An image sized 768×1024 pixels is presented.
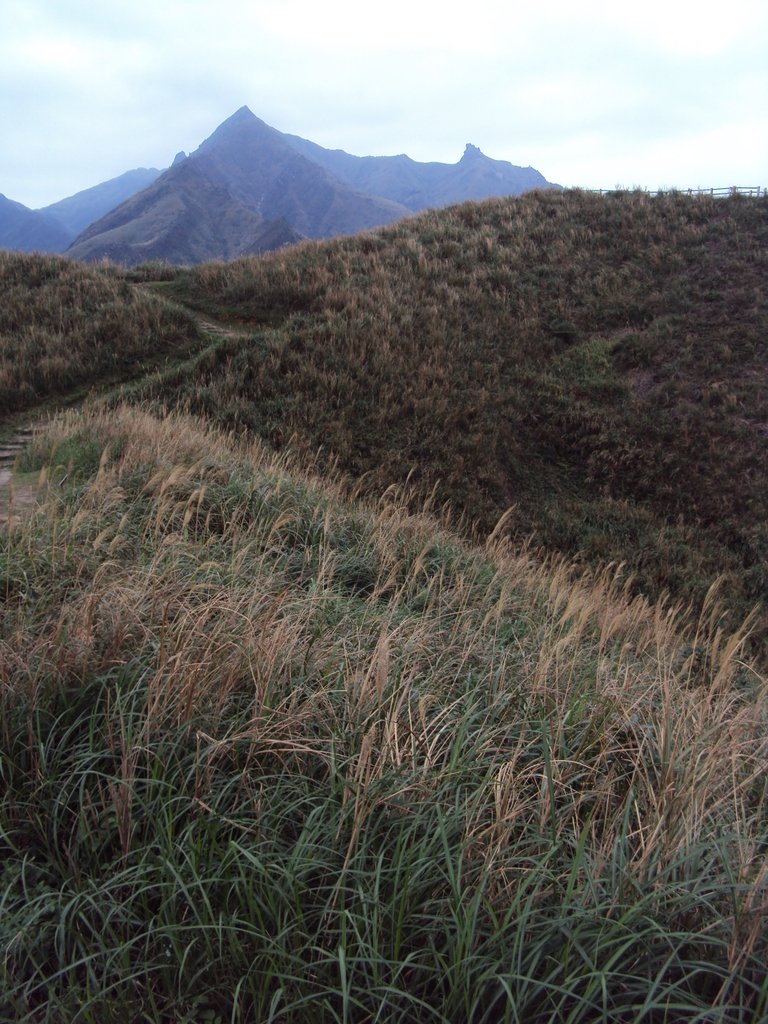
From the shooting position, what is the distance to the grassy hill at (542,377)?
1145 cm

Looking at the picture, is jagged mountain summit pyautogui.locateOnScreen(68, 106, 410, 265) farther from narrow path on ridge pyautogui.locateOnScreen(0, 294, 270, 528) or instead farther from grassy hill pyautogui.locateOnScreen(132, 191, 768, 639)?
narrow path on ridge pyautogui.locateOnScreen(0, 294, 270, 528)

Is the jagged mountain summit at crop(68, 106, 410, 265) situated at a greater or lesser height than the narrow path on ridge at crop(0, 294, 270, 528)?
greater

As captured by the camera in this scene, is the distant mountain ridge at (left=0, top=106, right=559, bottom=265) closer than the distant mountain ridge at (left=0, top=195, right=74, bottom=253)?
Yes

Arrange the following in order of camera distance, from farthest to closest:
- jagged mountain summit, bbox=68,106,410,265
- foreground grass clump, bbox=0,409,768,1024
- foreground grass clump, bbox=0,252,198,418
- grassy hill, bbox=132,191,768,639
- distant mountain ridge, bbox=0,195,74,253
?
1. distant mountain ridge, bbox=0,195,74,253
2. jagged mountain summit, bbox=68,106,410,265
3. foreground grass clump, bbox=0,252,198,418
4. grassy hill, bbox=132,191,768,639
5. foreground grass clump, bbox=0,409,768,1024

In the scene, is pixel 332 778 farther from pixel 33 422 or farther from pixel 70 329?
pixel 70 329

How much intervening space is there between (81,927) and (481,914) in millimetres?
1108

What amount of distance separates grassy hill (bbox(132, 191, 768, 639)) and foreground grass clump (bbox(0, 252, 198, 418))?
1.82 meters

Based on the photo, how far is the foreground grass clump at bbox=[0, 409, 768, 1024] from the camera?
58.7 inches

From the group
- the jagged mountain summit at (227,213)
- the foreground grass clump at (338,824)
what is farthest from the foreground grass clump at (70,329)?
the jagged mountain summit at (227,213)

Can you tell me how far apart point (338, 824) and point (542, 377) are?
14.7 m

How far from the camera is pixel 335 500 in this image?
671 centimetres

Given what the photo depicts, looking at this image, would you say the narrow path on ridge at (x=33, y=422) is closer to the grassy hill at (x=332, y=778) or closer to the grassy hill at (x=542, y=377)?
the grassy hill at (x=332, y=778)

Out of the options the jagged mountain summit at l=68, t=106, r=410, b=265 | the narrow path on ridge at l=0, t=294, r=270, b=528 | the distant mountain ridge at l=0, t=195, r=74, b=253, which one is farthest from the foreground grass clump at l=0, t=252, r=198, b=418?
the distant mountain ridge at l=0, t=195, r=74, b=253

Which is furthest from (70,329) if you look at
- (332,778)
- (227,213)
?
(227,213)
